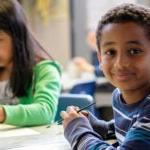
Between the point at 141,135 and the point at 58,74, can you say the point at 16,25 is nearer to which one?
the point at 58,74

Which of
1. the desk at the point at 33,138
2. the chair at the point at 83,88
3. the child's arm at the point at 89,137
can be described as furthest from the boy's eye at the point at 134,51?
the chair at the point at 83,88

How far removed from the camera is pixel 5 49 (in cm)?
157

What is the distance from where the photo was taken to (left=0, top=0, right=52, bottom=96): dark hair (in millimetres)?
1545

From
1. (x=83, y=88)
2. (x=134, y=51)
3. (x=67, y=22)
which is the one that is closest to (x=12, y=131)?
(x=134, y=51)

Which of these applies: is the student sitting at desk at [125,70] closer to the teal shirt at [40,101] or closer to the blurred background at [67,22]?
the teal shirt at [40,101]

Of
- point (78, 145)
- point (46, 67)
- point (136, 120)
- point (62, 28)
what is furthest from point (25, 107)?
point (62, 28)

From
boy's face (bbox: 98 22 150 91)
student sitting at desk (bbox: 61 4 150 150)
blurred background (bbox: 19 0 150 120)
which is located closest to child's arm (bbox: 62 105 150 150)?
student sitting at desk (bbox: 61 4 150 150)

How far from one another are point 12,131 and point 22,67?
0.41 metres

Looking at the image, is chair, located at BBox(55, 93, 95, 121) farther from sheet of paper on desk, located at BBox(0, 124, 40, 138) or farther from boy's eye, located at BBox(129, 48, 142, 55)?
boy's eye, located at BBox(129, 48, 142, 55)

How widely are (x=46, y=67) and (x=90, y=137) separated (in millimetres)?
683

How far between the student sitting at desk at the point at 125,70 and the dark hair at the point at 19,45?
0.60m

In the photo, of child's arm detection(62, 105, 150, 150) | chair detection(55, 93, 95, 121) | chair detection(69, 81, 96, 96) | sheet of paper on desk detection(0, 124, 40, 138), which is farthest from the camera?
chair detection(69, 81, 96, 96)

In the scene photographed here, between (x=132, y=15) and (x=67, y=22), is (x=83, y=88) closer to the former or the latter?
(x=132, y=15)

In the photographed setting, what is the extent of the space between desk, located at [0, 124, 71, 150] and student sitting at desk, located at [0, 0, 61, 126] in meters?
0.19
